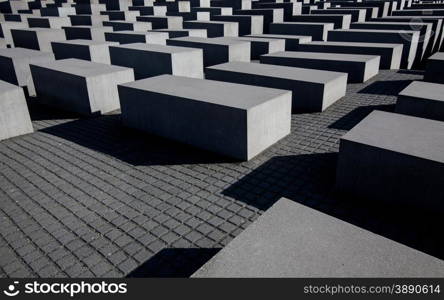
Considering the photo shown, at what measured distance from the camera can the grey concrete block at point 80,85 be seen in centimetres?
995

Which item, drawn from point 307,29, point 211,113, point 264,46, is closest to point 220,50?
point 264,46

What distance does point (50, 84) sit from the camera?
36.0 ft

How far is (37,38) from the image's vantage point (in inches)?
683

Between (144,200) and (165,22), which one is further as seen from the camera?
(165,22)

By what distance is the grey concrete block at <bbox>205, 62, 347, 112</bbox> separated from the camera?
32.5ft

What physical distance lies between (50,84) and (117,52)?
362cm

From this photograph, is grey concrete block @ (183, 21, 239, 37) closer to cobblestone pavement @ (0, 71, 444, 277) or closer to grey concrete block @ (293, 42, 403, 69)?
grey concrete block @ (293, 42, 403, 69)

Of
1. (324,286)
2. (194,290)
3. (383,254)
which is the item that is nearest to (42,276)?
(194,290)

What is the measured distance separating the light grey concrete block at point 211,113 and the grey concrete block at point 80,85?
1.53 metres

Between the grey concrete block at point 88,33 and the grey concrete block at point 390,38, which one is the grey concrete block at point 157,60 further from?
the grey concrete block at point 390,38

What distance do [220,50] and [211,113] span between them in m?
8.65

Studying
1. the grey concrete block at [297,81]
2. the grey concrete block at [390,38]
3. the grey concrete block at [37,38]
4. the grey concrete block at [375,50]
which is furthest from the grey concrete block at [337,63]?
the grey concrete block at [37,38]

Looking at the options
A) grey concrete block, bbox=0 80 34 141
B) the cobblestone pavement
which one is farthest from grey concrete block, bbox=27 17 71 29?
the cobblestone pavement

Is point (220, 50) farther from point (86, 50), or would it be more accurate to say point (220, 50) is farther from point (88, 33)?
point (88, 33)
